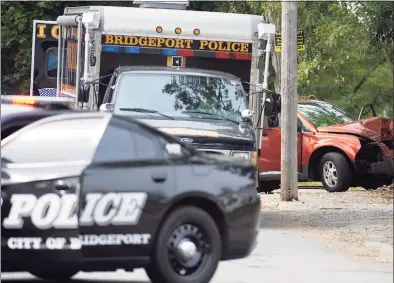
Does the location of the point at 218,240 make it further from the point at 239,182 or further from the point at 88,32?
the point at 88,32

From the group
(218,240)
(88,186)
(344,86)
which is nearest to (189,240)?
(218,240)

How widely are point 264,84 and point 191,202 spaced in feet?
21.4

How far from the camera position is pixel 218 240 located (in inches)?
268

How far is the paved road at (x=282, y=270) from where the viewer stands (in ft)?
20.8

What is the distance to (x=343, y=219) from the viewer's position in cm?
925

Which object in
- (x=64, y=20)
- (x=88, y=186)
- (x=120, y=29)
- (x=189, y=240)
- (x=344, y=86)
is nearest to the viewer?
(x=88, y=186)

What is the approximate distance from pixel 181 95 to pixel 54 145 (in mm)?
4688

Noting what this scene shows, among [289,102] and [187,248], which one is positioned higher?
[289,102]

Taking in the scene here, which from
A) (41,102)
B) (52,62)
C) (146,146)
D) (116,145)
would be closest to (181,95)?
(41,102)

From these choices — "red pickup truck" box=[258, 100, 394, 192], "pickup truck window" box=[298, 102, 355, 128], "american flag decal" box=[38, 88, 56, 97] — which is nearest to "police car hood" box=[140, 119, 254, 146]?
"red pickup truck" box=[258, 100, 394, 192]

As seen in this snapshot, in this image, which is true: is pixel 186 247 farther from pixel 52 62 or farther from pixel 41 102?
pixel 52 62

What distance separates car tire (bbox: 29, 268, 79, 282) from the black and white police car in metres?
0.01

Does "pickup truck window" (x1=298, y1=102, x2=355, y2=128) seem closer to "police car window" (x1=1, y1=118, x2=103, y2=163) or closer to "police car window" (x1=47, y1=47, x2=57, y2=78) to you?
"police car window" (x1=47, y1=47, x2=57, y2=78)

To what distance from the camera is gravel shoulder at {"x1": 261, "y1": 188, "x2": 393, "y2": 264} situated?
4603 millimetres
